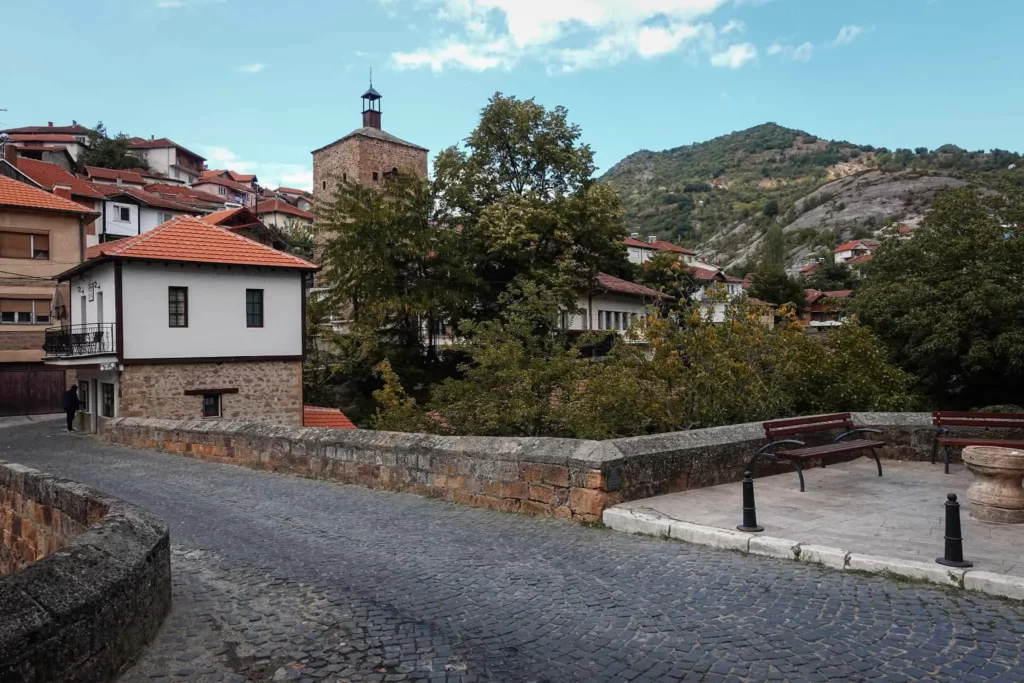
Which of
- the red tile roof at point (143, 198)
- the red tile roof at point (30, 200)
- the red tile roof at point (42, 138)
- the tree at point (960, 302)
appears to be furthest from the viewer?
the red tile roof at point (42, 138)

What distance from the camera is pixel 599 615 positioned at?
15.6 feet

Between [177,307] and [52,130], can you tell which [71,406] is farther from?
[52,130]

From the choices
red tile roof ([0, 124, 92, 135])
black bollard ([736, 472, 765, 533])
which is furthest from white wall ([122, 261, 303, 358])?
red tile roof ([0, 124, 92, 135])

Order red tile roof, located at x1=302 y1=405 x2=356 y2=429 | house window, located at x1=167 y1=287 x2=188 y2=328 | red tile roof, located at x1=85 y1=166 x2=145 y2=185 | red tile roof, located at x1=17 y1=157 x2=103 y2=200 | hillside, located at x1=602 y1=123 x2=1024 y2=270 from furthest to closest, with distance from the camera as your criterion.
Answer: hillside, located at x1=602 y1=123 x2=1024 y2=270, red tile roof, located at x1=85 y1=166 x2=145 y2=185, red tile roof, located at x1=17 y1=157 x2=103 y2=200, red tile roof, located at x1=302 y1=405 x2=356 y2=429, house window, located at x1=167 y1=287 x2=188 y2=328

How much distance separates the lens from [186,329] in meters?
23.8

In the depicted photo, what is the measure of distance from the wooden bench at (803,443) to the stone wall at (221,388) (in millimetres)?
19680

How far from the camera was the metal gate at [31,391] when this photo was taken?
102 feet

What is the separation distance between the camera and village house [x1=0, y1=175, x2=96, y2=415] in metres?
30.8

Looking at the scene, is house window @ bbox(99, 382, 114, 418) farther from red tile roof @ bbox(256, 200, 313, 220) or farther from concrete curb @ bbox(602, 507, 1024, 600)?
red tile roof @ bbox(256, 200, 313, 220)

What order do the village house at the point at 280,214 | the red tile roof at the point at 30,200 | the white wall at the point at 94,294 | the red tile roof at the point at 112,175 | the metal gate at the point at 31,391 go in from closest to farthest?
the white wall at the point at 94,294 → the red tile roof at the point at 30,200 → the metal gate at the point at 31,391 → the red tile roof at the point at 112,175 → the village house at the point at 280,214

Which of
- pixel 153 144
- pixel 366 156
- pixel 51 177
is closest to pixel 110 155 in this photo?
pixel 153 144

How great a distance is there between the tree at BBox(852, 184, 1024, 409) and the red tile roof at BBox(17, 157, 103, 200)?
47.9 meters

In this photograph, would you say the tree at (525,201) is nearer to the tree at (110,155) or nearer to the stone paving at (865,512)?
the stone paving at (865,512)

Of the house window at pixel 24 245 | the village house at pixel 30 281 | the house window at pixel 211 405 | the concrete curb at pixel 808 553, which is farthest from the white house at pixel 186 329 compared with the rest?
the concrete curb at pixel 808 553
